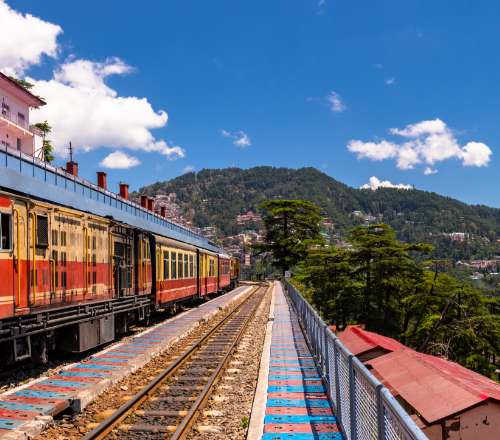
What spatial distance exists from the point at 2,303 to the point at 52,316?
1810 mm

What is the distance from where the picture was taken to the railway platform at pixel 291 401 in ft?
23.6

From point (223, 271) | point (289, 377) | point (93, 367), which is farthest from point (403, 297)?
point (93, 367)

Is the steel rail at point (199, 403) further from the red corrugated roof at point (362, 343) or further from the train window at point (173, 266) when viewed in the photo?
the train window at point (173, 266)

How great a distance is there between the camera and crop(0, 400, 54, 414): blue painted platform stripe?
310 inches

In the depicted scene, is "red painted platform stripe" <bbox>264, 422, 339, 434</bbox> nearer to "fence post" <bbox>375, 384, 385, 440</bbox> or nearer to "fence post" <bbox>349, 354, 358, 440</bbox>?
"fence post" <bbox>349, 354, 358, 440</bbox>

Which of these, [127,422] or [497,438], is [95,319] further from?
[497,438]

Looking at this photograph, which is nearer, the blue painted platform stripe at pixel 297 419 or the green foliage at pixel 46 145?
the blue painted platform stripe at pixel 297 419

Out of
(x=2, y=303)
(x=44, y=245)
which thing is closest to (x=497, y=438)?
(x=2, y=303)

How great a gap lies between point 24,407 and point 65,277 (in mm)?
3858

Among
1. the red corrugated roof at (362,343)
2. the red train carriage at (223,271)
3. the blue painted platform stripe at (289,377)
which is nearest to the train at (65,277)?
the blue painted platform stripe at (289,377)

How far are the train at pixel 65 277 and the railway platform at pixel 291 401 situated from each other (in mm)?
4448

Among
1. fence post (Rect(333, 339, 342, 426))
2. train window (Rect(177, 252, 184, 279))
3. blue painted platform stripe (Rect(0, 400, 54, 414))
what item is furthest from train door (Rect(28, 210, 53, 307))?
train window (Rect(177, 252, 184, 279))

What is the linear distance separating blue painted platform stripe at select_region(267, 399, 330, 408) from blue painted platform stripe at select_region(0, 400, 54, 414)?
354 centimetres

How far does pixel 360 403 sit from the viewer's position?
5.87 m
